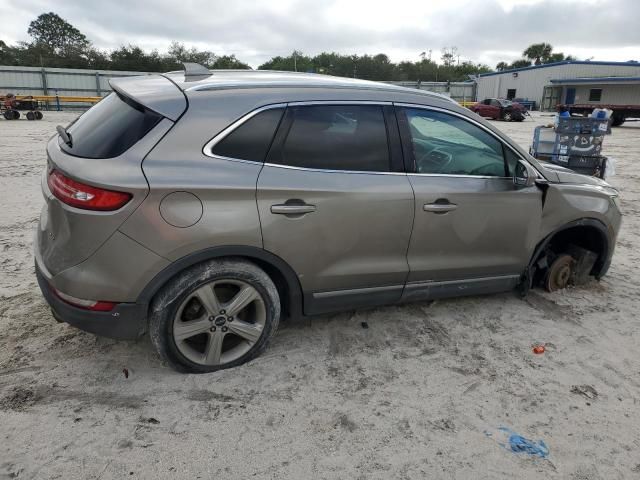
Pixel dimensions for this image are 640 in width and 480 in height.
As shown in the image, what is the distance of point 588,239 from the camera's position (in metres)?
4.46

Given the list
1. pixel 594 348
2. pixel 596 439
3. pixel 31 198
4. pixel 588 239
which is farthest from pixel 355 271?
pixel 31 198

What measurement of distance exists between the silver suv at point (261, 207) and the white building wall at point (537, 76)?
5089 cm

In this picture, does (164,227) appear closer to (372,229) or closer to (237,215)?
(237,215)

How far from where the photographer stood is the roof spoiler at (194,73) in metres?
3.15

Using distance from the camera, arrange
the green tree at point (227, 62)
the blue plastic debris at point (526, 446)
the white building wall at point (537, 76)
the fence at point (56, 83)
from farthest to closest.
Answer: the green tree at point (227, 62) < the white building wall at point (537, 76) < the fence at point (56, 83) < the blue plastic debris at point (526, 446)

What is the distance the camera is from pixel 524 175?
3637 millimetres

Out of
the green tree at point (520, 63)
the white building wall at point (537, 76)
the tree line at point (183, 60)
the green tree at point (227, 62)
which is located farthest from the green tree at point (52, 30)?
the green tree at point (520, 63)

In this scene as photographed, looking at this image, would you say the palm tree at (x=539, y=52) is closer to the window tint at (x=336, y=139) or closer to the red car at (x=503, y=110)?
the red car at (x=503, y=110)

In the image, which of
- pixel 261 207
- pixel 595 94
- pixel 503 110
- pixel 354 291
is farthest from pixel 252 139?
pixel 595 94

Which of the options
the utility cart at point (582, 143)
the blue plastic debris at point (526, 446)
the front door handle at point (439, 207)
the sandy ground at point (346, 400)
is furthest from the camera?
the utility cart at point (582, 143)

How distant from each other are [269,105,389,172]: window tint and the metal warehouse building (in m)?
44.5

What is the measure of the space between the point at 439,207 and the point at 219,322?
1.69 metres

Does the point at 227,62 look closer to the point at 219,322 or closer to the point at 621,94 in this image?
the point at 621,94

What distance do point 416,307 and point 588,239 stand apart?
1.83 meters
